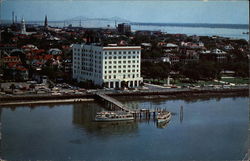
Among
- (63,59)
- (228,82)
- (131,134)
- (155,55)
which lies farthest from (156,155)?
(155,55)

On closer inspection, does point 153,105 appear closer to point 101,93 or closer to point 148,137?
point 101,93

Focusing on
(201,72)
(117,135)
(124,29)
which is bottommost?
(117,135)

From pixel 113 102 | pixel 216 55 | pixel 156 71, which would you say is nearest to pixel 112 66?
pixel 156 71

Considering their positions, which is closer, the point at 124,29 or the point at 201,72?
the point at 201,72

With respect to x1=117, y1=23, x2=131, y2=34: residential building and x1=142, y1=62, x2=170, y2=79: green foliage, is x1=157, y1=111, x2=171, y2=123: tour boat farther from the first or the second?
x1=117, y1=23, x2=131, y2=34: residential building

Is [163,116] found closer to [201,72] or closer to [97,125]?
[97,125]

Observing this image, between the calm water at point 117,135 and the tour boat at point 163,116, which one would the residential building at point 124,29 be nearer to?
the calm water at point 117,135
